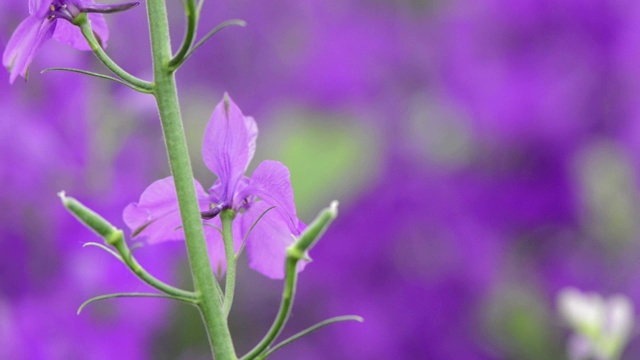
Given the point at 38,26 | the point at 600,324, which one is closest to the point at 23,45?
the point at 38,26

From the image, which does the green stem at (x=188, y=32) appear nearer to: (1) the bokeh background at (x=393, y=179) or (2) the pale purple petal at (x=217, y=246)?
(2) the pale purple petal at (x=217, y=246)

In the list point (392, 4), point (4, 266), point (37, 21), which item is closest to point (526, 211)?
point (392, 4)

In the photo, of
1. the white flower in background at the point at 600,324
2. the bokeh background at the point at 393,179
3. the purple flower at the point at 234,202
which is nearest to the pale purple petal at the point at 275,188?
the purple flower at the point at 234,202

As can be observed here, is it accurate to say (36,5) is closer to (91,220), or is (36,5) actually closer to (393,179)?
(91,220)

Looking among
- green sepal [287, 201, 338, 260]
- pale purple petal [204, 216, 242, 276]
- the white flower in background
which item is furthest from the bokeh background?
green sepal [287, 201, 338, 260]

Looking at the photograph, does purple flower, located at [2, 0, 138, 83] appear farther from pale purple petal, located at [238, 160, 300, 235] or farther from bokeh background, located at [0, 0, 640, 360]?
bokeh background, located at [0, 0, 640, 360]
